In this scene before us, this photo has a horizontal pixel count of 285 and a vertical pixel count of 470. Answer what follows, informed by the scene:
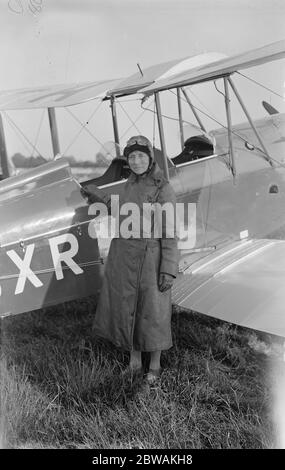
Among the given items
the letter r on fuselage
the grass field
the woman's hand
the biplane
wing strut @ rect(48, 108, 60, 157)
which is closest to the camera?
the grass field

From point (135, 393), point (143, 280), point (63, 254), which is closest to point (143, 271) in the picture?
point (143, 280)

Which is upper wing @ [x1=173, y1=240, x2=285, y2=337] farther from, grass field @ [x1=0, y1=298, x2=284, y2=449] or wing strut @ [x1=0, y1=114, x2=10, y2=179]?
wing strut @ [x1=0, y1=114, x2=10, y2=179]

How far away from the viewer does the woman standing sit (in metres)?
2.70

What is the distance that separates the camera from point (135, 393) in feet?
8.73

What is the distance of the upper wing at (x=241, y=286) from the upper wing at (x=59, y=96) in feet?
5.07

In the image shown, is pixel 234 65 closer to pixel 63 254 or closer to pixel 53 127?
pixel 63 254

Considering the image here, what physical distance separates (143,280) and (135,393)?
2.13ft

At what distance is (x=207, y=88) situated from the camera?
12.4 metres

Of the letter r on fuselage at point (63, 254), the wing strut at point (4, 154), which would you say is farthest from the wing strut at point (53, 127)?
the letter r on fuselage at point (63, 254)

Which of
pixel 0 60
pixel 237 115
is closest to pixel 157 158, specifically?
pixel 0 60

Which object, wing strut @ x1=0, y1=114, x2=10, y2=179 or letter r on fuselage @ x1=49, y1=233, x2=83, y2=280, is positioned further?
wing strut @ x1=0, y1=114, x2=10, y2=179

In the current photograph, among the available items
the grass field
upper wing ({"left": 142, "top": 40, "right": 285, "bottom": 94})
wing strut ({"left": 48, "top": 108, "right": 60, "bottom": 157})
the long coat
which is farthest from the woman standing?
wing strut ({"left": 48, "top": 108, "right": 60, "bottom": 157})

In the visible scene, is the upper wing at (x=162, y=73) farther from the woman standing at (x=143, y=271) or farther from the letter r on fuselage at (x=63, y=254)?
the letter r on fuselage at (x=63, y=254)

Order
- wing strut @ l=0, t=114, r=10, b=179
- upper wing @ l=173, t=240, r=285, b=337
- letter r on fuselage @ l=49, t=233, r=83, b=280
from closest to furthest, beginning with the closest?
upper wing @ l=173, t=240, r=285, b=337 < letter r on fuselage @ l=49, t=233, r=83, b=280 < wing strut @ l=0, t=114, r=10, b=179
